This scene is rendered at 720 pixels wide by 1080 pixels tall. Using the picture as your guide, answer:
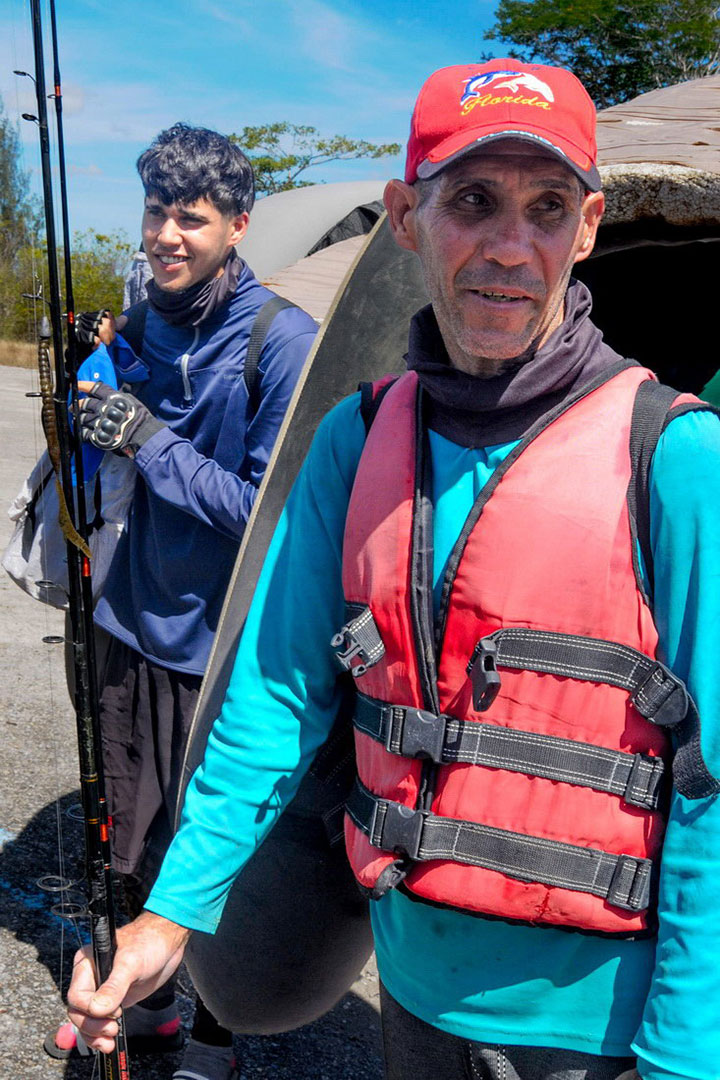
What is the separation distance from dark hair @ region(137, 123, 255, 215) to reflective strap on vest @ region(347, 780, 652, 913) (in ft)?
6.18

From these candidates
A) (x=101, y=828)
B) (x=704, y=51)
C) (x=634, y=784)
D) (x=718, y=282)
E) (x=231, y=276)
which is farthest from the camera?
(x=704, y=51)

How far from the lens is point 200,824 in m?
1.71

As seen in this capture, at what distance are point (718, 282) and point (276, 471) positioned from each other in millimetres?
1932

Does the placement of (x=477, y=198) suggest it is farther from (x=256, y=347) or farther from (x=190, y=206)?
(x=190, y=206)

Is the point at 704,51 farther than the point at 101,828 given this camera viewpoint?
Yes

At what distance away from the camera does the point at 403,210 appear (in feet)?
5.59

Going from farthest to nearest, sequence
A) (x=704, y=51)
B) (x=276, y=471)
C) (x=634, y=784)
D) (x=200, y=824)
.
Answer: (x=704, y=51), (x=276, y=471), (x=200, y=824), (x=634, y=784)

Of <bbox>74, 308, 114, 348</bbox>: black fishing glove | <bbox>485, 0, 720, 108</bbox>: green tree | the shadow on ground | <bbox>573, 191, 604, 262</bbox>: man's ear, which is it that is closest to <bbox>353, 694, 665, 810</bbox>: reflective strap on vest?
<bbox>573, 191, 604, 262</bbox>: man's ear

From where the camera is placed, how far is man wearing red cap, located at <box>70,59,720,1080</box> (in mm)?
1366

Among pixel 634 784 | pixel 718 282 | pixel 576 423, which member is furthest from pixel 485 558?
pixel 718 282

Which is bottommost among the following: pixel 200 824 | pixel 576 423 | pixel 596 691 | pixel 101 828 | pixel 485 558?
pixel 101 828

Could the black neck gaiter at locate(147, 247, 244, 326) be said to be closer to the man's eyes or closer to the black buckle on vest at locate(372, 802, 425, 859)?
the man's eyes

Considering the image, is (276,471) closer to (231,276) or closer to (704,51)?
(231,276)

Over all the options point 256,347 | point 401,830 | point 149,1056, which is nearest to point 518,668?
point 401,830
